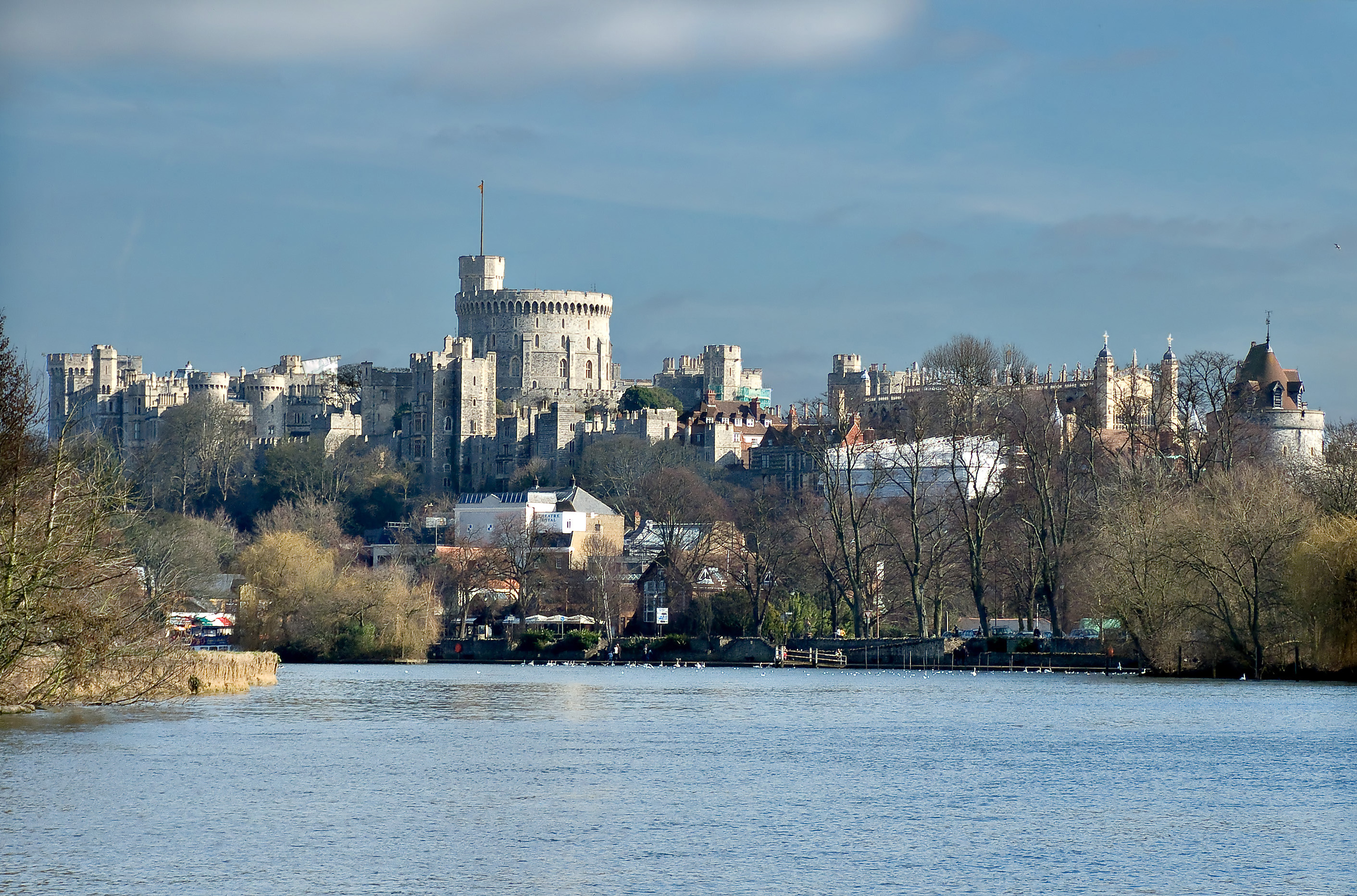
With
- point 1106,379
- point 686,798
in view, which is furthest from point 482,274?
point 686,798

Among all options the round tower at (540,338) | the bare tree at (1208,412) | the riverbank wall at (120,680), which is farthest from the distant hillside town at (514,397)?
the riverbank wall at (120,680)

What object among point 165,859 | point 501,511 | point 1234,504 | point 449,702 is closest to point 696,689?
point 449,702

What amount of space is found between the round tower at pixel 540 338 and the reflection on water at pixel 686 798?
119107 millimetres

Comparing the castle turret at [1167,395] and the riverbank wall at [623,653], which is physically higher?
the castle turret at [1167,395]

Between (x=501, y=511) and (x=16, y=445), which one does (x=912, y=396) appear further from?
(x=16, y=445)

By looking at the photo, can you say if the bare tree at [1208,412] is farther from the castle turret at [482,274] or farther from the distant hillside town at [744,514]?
the castle turret at [482,274]

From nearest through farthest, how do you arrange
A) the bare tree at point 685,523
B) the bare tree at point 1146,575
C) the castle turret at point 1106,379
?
the bare tree at point 1146,575, the bare tree at point 685,523, the castle turret at point 1106,379

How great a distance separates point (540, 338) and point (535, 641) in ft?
289

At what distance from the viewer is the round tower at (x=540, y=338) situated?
6339 inches

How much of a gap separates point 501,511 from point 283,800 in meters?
82.8

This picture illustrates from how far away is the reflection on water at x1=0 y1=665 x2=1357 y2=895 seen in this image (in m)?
18.6

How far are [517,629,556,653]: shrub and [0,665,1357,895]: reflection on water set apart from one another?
33.4 metres

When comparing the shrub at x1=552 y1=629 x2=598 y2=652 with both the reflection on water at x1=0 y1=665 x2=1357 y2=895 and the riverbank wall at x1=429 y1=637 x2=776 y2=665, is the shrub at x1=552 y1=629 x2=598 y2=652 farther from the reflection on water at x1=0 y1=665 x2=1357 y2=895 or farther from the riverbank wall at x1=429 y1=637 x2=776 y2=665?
the reflection on water at x1=0 y1=665 x2=1357 y2=895

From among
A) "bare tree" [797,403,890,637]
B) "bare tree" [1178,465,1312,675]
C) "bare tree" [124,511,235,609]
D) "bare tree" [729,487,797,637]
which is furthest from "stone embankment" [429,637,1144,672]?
"bare tree" [124,511,235,609]
